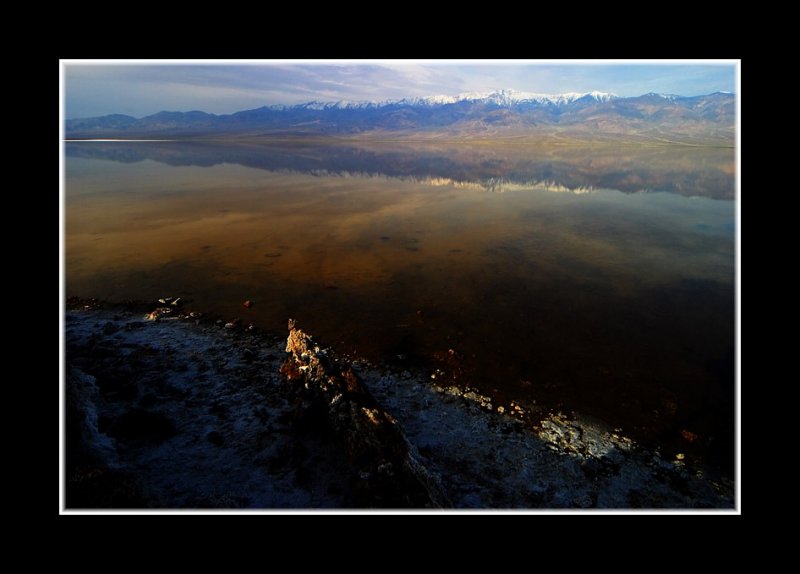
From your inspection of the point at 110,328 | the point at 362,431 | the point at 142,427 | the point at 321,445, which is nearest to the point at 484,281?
the point at 362,431

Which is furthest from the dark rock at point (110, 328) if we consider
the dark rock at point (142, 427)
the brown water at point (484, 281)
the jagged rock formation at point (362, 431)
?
the jagged rock formation at point (362, 431)

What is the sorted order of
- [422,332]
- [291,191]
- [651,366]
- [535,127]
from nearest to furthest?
1. [651,366]
2. [422,332]
3. [291,191]
4. [535,127]

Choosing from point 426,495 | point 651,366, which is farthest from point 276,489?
point 651,366

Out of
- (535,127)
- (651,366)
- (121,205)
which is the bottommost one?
(651,366)

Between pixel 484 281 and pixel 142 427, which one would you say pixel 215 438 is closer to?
pixel 142 427

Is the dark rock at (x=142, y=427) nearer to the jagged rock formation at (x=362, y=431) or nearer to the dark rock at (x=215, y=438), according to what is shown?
the dark rock at (x=215, y=438)

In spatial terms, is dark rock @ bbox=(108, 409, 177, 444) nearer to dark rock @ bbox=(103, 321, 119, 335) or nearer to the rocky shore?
the rocky shore

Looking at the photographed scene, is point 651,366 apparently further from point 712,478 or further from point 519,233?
point 519,233
